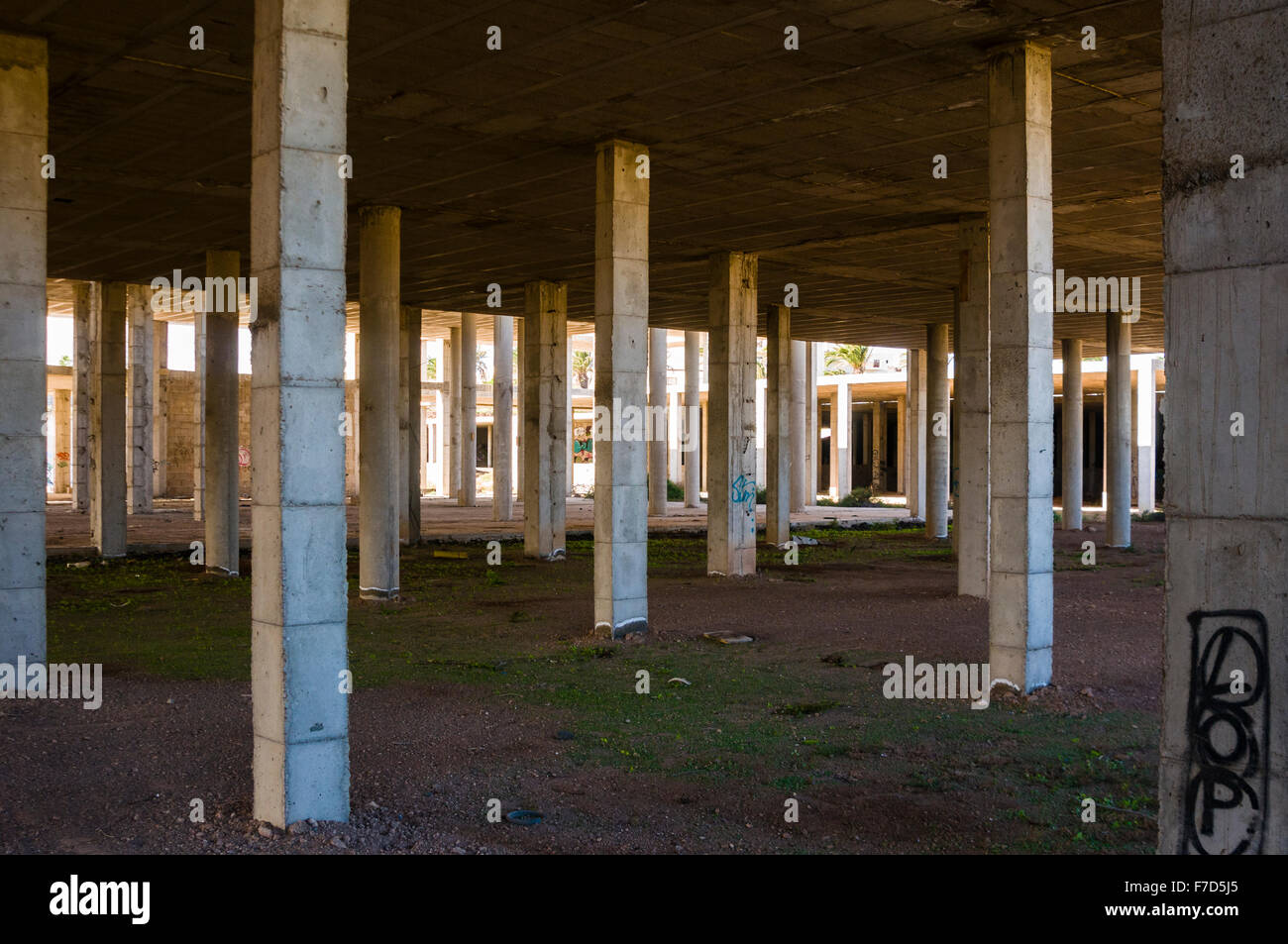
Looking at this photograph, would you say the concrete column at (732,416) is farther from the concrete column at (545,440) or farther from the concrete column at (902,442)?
the concrete column at (902,442)

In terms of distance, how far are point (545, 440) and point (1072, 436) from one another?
676 inches

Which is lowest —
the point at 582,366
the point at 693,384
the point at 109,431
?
the point at 109,431

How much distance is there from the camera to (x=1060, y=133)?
595 inches

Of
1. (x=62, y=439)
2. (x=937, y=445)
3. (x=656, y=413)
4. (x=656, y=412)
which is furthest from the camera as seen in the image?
(x=62, y=439)

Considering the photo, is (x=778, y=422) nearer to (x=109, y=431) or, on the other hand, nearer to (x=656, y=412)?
(x=656, y=412)

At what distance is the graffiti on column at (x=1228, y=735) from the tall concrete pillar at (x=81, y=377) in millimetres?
31987

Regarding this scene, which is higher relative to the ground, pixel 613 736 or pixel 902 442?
pixel 902 442

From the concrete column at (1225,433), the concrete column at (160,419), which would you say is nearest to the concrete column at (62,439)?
the concrete column at (160,419)

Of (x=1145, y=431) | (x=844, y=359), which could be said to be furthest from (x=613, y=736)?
(x=844, y=359)

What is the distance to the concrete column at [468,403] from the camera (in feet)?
139

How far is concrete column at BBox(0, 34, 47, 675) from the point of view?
38.4 feet

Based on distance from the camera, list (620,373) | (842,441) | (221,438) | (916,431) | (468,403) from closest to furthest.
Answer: (620,373), (221,438), (916,431), (468,403), (842,441)

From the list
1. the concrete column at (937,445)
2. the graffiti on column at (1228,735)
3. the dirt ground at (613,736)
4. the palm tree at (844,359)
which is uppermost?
the palm tree at (844,359)

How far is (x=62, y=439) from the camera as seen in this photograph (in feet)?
165
